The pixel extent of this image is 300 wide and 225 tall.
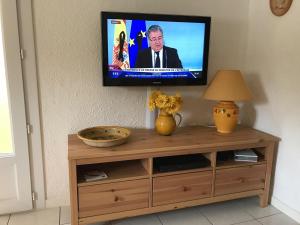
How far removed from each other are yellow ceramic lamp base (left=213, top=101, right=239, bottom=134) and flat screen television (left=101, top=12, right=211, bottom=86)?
29 cm

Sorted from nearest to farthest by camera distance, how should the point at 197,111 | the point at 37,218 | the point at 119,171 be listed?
the point at 119,171
the point at 37,218
the point at 197,111

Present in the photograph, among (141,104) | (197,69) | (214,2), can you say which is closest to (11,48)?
(141,104)

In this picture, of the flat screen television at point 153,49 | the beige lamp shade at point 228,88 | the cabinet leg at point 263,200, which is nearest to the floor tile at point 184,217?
the cabinet leg at point 263,200

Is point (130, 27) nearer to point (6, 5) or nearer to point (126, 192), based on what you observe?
point (6, 5)

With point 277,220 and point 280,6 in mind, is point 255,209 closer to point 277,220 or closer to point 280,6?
point 277,220

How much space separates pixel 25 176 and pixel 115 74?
1.06 meters

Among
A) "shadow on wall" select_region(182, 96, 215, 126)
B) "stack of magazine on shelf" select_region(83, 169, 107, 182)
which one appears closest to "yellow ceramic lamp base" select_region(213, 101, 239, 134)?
"shadow on wall" select_region(182, 96, 215, 126)

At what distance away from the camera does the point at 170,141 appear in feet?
6.62

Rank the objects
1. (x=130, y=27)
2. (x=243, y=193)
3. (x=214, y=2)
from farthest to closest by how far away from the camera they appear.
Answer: (x=214, y=2), (x=243, y=193), (x=130, y=27)

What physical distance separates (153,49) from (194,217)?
1368mm

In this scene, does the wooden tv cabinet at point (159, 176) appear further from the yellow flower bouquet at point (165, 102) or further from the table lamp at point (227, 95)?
the yellow flower bouquet at point (165, 102)

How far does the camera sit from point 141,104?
2346 mm

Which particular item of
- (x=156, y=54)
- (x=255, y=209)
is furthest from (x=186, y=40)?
(x=255, y=209)

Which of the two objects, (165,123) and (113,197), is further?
(165,123)
